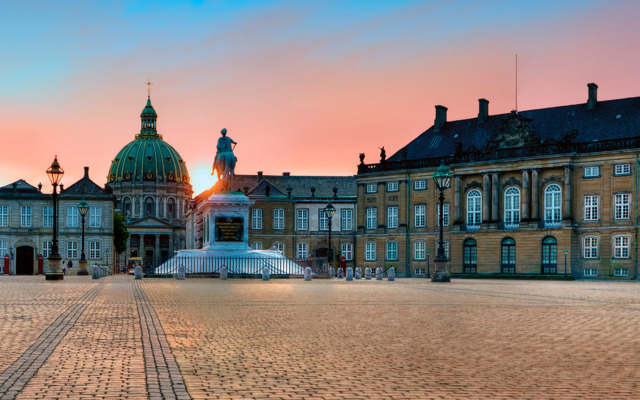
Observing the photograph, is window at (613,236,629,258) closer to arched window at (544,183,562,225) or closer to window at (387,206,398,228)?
arched window at (544,183,562,225)

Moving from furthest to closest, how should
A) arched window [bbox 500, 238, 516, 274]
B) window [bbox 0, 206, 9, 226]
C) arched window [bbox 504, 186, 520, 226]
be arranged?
window [bbox 0, 206, 9, 226]
arched window [bbox 504, 186, 520, 226]
arched window [bbox 500, 238, 516, 274]

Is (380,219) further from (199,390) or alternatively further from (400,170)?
(199,390)

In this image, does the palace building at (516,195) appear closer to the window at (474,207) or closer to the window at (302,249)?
the window at (474,207)

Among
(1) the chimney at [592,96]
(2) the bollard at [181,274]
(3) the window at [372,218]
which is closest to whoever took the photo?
(2) the bollard at [181,274]

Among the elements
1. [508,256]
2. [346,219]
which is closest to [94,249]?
[346,219]

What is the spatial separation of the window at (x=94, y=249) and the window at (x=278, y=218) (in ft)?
66.5

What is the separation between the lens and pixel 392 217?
80250 mm

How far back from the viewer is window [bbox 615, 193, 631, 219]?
63.5 m

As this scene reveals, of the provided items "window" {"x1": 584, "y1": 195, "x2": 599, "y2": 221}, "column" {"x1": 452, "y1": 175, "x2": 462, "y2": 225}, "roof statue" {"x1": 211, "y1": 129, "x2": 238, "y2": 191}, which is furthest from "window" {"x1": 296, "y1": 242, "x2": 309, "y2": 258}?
"roof statue" {"x1": 211, "y1": 129, "x2": 238, "y2": 191}

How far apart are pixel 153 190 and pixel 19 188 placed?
98599 mm

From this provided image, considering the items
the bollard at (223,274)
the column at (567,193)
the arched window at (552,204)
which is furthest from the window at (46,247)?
the column at (567,193)

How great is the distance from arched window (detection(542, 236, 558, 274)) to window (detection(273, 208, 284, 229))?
111 ft

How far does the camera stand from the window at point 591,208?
65500mm

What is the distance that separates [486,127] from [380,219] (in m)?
14.2
